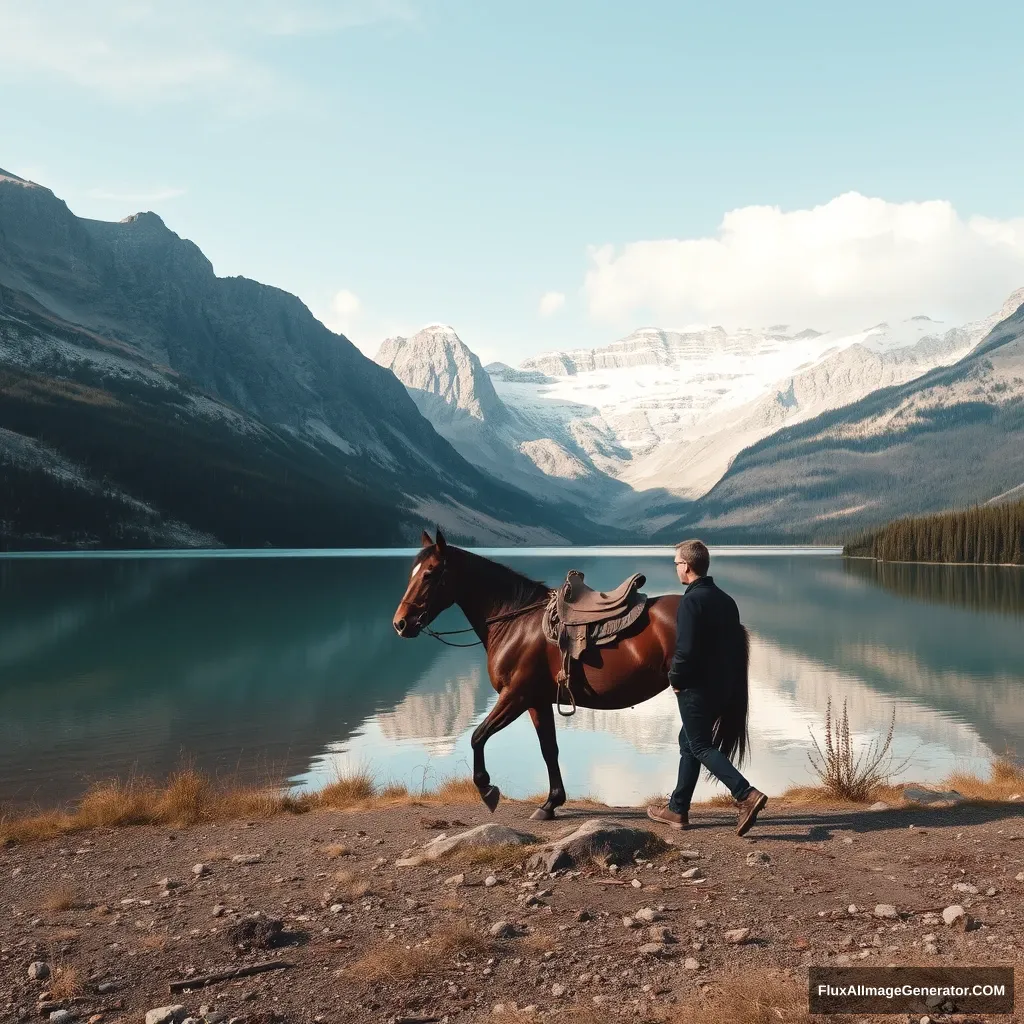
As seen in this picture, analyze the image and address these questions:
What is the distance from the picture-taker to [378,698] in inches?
1444

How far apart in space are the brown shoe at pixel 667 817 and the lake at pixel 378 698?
7.44 meters

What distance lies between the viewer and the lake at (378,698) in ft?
79.0

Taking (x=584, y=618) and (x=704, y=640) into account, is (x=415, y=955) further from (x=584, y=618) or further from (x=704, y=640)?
(x=584, y=618)

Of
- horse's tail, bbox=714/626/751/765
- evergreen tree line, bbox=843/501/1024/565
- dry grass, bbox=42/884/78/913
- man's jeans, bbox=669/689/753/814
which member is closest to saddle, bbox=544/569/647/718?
man's jeans, bbox=669/689/753/814

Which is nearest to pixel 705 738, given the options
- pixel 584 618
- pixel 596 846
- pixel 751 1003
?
pixel 596 846

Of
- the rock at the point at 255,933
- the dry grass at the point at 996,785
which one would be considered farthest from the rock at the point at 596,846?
the dry grass at the point at 996,785

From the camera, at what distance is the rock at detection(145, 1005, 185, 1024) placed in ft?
22.4

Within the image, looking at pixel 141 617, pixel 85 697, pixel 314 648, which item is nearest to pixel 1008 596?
pixel 314 648

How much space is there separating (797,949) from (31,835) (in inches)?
424

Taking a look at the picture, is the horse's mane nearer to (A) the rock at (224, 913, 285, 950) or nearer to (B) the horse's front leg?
(B) the horse's front leg

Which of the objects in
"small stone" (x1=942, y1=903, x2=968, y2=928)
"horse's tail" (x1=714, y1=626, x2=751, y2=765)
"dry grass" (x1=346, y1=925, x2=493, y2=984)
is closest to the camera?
"dry grass" (x1=346, y1=925, x2=493, y2=984)

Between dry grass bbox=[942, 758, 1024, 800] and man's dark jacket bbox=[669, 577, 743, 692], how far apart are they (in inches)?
272

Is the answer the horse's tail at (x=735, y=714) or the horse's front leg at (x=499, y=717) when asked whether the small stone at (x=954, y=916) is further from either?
the horse's front leg at (x=499, y=717)

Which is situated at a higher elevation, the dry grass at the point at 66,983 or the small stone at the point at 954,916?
the small stone at the point at 954,916
